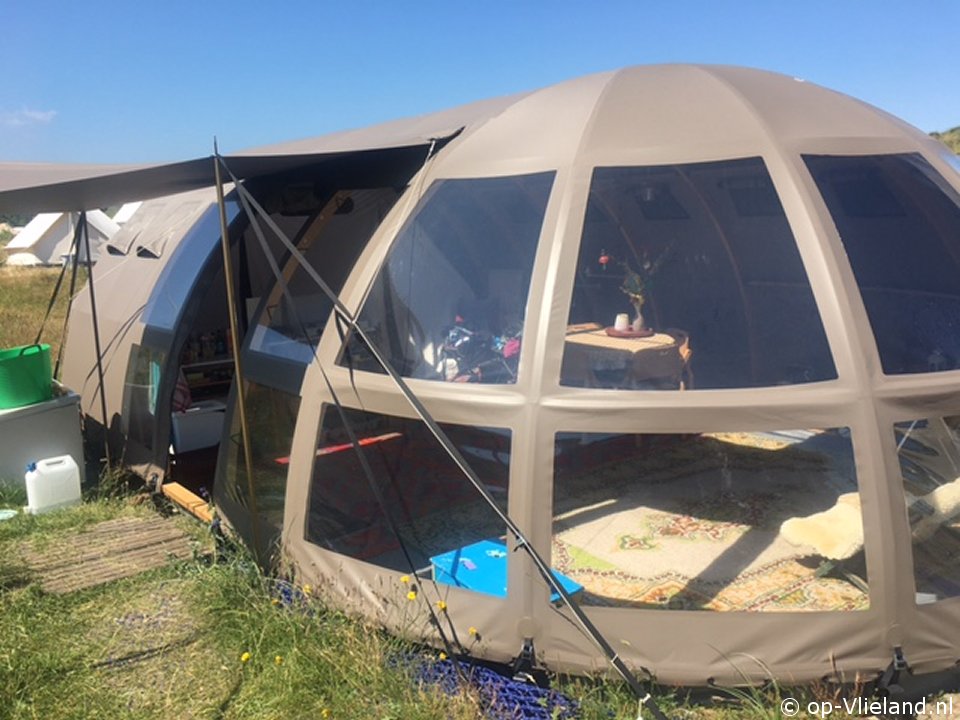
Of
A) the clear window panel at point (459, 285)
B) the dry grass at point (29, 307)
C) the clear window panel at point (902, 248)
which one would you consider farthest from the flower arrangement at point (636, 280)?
the dry grass at point (29, 307)

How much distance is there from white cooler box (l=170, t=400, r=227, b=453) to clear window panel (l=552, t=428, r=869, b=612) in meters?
2.79

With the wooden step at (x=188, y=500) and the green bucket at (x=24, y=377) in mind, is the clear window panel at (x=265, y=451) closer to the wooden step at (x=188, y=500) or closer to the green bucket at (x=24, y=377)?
the wooden step at (x=188, y=500)

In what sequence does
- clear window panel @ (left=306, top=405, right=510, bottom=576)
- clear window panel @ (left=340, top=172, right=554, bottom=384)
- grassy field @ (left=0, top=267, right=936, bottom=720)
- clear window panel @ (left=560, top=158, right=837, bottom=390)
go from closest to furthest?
A: grassy field @ (left=0, top=267, right=936, bottom=720) < clear window panel @ (left=560, top=158, right=837, bottom=390) < clear window panel @ (left=340, top=172, right=554, bottom=384) < clear window panel @ (left=306, top=405, right=510, bottom=576)

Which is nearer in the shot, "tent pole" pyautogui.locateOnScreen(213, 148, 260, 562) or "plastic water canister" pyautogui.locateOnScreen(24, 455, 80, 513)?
"tent pole" pyautogui.locateOnScreen(213, 148, 260, 562)

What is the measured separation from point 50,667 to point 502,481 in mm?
2169

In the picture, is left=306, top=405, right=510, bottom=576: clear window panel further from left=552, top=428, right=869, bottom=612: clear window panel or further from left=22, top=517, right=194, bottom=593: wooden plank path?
left=22, top=517, right=194, bottom=593: wooden plank path

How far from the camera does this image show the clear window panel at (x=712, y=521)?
153 inches

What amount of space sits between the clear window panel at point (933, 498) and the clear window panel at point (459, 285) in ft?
5.56

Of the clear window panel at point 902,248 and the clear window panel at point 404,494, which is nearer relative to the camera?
the clear window panel at point 902,248

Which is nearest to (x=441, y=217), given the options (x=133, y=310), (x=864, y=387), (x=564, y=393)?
(x=564, y=393)

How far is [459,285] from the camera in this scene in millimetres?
→ 3775

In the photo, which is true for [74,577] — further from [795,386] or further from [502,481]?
[795,386]

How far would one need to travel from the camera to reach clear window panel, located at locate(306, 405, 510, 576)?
3732 mm

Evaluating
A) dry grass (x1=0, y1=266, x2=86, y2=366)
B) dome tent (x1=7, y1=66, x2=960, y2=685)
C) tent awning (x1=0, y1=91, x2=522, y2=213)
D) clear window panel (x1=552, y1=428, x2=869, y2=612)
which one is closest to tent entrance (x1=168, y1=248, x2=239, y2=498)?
tent awning (x1=0, y1=91, x2=522, y2=213)
